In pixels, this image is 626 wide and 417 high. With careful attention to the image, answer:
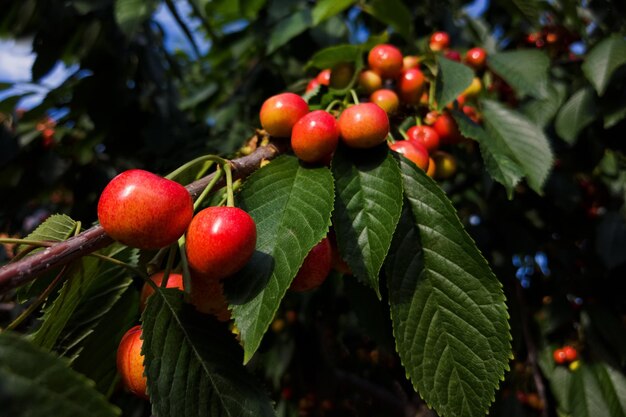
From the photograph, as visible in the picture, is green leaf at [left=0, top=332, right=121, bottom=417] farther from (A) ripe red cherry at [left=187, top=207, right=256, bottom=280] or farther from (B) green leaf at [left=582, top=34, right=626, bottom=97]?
(B) green leaf at [left=582, top=34, right=626, bottom=97]

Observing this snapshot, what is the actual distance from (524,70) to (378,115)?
29.7 inches

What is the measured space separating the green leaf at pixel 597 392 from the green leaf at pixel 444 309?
1127mm

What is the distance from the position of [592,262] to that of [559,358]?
0.42 m

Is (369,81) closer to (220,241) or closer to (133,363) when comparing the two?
(220,241)

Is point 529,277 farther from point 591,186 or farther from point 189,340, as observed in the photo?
point 189,340

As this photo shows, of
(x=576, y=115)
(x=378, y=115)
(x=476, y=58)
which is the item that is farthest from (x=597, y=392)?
(x=378, y=115)

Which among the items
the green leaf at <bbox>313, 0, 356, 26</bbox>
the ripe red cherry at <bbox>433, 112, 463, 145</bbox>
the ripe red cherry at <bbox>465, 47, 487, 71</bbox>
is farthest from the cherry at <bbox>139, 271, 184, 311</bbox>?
the ripe red cherry at <bbox>465, 47, 487, 71</bbox>

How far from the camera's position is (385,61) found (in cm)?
112

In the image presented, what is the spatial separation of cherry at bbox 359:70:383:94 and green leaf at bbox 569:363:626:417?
4.14 feet

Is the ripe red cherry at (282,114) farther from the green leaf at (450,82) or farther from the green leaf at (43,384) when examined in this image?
the green leaf at (43,384)

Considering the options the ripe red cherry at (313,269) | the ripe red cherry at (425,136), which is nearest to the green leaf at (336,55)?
the ripe red cherry at (425,136)

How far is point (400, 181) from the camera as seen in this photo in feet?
2.49

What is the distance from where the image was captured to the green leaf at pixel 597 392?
1.54m

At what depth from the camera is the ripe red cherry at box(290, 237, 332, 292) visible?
719mm
